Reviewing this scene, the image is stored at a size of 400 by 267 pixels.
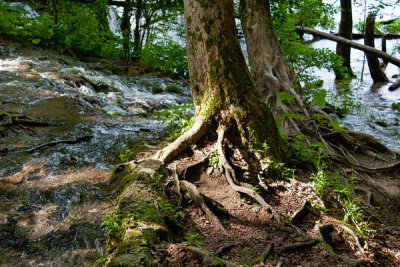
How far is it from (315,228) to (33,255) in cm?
289

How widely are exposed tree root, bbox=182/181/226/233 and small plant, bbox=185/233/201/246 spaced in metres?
0.31

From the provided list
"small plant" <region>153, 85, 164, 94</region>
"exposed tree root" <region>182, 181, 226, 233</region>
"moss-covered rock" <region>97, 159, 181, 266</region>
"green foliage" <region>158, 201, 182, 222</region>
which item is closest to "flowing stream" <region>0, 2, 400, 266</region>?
"small plant" <region>153, 85, 164, 94</region>

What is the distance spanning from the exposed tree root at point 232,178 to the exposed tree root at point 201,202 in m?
0.50

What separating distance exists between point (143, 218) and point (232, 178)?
1.45 meters

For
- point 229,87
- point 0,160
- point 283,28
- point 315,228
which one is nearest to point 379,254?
point 315,228

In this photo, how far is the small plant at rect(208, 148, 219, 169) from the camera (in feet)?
13.3

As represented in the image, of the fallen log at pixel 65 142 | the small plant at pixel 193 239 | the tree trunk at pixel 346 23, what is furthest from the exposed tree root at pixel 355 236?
the tree trunk at pixel 346 23

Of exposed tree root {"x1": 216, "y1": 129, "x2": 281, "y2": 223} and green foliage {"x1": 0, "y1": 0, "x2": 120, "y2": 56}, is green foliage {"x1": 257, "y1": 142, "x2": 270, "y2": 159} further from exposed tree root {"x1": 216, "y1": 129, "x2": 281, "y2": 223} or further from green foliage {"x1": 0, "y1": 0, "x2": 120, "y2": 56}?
green foliage {"x1": 0, "y1": 0, "x2": 120, "y2": 56}

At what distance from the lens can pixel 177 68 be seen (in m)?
13.6

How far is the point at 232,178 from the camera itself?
149 inches

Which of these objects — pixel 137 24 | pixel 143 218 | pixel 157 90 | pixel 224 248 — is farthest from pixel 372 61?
pixel 143 218

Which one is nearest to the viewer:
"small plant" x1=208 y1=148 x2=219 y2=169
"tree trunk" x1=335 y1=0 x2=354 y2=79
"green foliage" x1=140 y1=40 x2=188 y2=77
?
"small plant" x1=208 y1=148 x2=219 y2=169

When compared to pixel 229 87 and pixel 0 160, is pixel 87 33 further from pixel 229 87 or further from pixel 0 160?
pixel 229 87

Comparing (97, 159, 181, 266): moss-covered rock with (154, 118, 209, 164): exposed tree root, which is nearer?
(97, 159, 181, 266): moss-covered rock
